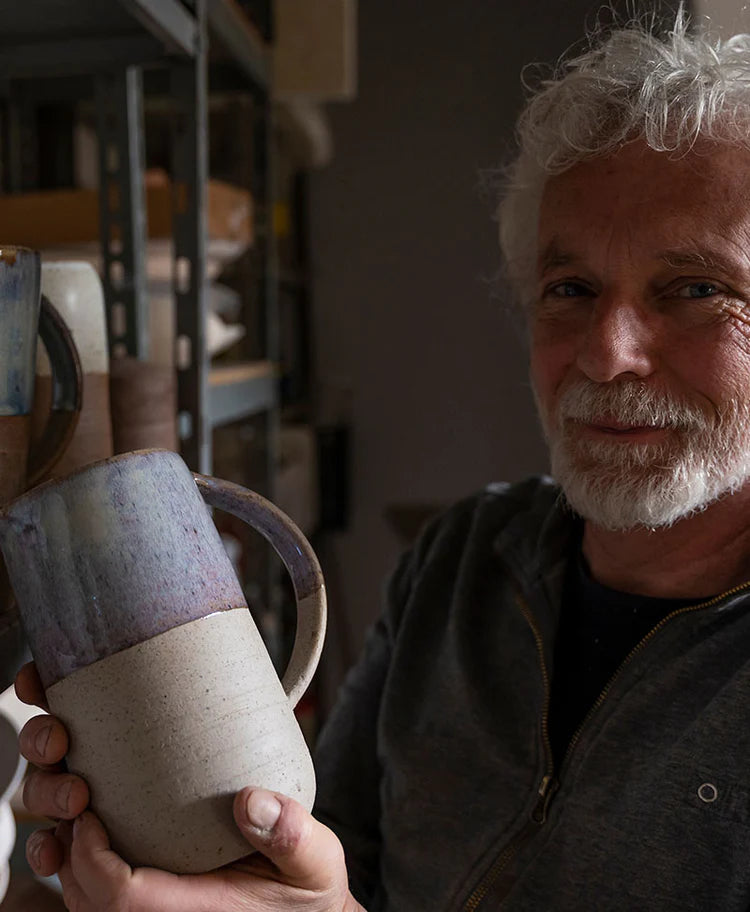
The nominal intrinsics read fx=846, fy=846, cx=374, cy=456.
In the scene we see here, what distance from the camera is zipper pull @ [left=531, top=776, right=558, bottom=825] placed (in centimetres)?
72

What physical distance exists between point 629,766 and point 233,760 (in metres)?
0.41

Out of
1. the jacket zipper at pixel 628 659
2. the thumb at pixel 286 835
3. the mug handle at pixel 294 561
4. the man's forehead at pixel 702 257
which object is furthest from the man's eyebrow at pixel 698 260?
the thumb at pixel 286 835

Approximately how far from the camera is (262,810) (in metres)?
0.40

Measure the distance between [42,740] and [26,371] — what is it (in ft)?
0.66

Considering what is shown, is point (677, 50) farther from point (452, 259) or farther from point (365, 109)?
point (365, 109)

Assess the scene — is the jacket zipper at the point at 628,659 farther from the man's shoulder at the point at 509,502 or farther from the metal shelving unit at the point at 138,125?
the metal shelving unit at the point at 138,125

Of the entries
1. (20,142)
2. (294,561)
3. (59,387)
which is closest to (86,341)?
(59,387)

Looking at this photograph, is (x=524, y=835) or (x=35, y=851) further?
(x=524, y=835)

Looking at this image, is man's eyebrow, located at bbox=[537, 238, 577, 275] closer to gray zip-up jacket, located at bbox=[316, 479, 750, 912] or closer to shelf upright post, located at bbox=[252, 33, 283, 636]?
gray zip-up jacket, located at bbox=[316, 479, 750, 912]

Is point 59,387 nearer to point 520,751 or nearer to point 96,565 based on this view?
point 96,565

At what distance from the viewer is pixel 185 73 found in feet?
3.12

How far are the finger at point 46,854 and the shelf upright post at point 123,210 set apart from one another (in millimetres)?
573

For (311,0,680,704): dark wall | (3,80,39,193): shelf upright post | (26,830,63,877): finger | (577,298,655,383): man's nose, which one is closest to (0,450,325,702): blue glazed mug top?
(26,830,63,877): finger

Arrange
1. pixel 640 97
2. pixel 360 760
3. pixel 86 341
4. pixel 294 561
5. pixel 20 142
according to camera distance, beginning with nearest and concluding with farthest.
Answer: pixel 294 561
pixel 86 341
pixel 640 97
pixel 360 760
pixel 20 142
